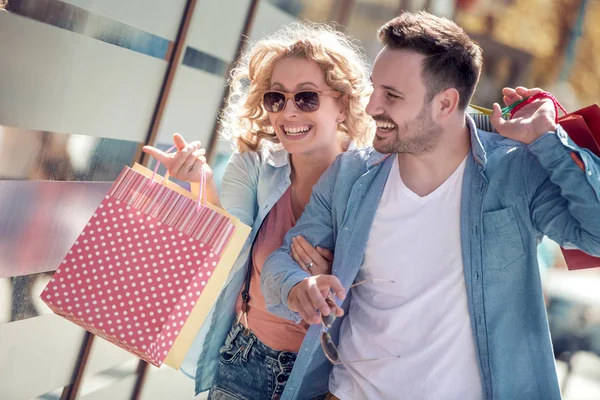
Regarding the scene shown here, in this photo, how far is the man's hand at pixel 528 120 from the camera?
1990 millimetres

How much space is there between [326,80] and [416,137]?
0.62 meters

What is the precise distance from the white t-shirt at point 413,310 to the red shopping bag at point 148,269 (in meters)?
0.45

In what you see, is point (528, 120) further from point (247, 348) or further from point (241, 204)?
point (247, 348)

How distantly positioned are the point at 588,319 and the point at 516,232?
13.5 ft

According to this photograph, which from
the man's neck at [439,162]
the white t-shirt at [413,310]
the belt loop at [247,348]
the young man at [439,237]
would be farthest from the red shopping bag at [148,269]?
the man's neck at [439,162]

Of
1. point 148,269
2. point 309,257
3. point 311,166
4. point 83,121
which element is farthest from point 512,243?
point 83,121

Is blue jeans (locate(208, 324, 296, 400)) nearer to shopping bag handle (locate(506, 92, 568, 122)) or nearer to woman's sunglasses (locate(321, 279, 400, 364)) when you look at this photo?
woman's sunglasses (locate(321, 279, 400, 364))

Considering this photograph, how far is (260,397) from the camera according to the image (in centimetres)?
254

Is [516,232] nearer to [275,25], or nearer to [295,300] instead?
[295,300]

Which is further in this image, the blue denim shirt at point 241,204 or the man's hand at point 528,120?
the blue denim shirt at point 241,204

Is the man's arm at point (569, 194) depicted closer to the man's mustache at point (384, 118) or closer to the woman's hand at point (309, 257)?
the man's mustache at point (384, 118)

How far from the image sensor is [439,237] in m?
2.16

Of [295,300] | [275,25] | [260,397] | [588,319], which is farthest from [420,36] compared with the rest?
[588,319]

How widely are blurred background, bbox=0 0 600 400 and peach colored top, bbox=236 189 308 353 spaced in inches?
32.9
